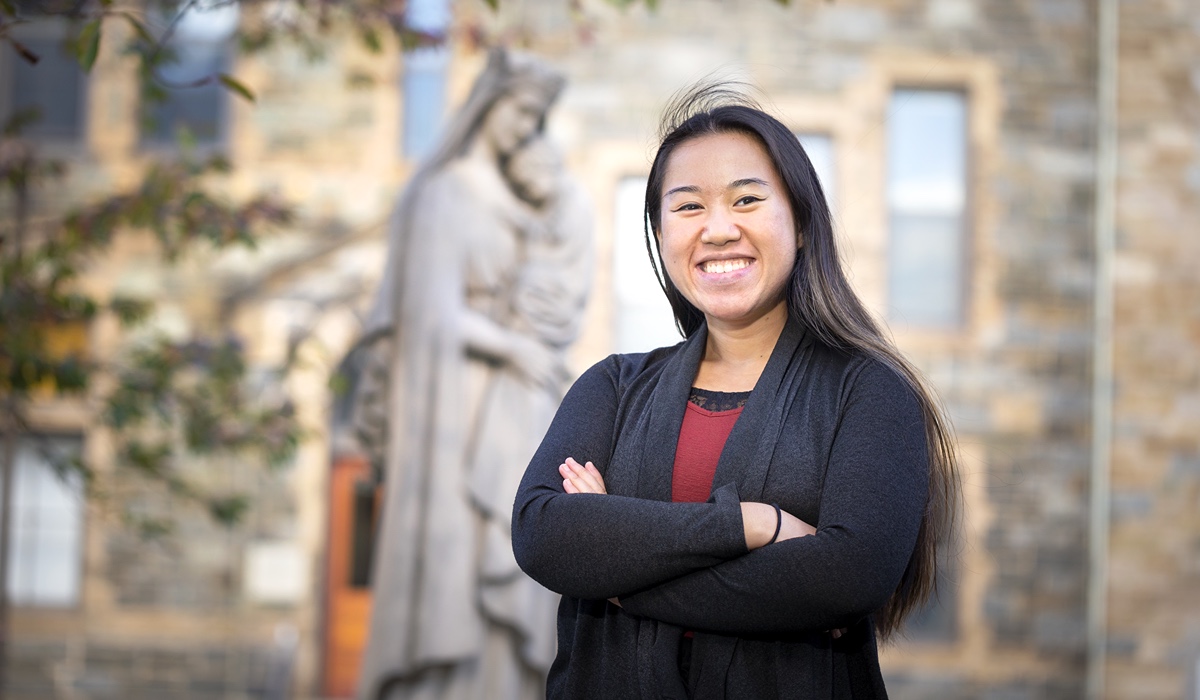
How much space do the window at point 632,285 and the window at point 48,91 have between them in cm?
464

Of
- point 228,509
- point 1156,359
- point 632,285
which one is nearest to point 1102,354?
point 1156,359

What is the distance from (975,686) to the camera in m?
10.1

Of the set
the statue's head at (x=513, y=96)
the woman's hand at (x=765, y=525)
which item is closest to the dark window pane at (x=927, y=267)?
A: the statue's head at (x=513, y=96)

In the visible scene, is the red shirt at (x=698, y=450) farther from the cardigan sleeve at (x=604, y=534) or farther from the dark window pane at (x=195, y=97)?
the dark window pane at (x=195, y=97)

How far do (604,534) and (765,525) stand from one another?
0.75ft

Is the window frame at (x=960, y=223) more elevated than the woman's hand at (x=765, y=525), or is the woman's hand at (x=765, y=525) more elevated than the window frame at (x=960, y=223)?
the window frame at (x=960, y=223)

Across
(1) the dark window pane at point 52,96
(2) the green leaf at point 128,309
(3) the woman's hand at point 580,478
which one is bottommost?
(3) the woman's hand at point 580,478

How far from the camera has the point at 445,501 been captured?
363cm

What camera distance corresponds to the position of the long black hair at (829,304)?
1.78 m

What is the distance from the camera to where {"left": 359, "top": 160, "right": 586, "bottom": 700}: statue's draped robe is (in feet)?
11.8

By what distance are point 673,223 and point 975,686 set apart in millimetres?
9266

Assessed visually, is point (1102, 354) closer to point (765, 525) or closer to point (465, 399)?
point (465, 399)

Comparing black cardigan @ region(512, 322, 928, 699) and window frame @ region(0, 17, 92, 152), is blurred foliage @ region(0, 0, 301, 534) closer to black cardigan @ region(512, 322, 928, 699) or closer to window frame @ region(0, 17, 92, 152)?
black cardigan @ region(512, 322, 928, 699)

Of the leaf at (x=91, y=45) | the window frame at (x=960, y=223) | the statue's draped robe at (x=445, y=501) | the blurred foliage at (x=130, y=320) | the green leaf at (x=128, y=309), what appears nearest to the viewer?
the leaf at (x=91, y=45)
